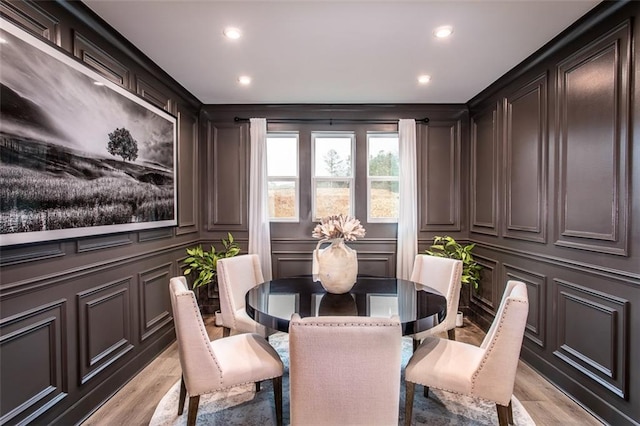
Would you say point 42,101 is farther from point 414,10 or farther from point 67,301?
point 414,10

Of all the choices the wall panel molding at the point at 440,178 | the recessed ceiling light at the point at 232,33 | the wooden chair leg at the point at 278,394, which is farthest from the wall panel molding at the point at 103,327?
the wall panel molding at the point at 440,178

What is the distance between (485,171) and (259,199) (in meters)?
2.71

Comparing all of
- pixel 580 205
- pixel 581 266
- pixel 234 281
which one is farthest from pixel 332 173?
pixel 581 266

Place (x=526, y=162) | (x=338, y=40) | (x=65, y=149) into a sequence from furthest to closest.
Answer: (x=526, y=162) < (x=338, y=40) < (x=65, y=149)

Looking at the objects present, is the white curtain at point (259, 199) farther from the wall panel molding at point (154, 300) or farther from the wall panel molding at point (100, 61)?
the wall panel molding at point (100, 61)

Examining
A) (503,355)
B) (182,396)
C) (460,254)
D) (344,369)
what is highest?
(460,254)

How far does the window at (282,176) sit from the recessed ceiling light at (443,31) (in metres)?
2.19

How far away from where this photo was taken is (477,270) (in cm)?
388

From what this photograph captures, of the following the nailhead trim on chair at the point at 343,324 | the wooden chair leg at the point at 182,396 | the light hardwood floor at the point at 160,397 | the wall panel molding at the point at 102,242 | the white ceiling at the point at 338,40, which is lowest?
the light hardwood floor at the point at 160,397

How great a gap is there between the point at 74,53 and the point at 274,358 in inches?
91.5

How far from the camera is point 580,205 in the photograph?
235cm

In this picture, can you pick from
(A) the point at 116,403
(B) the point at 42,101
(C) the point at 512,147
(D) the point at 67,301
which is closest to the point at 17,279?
(D) the point at 67,301

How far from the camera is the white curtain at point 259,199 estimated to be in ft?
13.3

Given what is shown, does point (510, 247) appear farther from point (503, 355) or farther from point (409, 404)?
point (409, 404)
